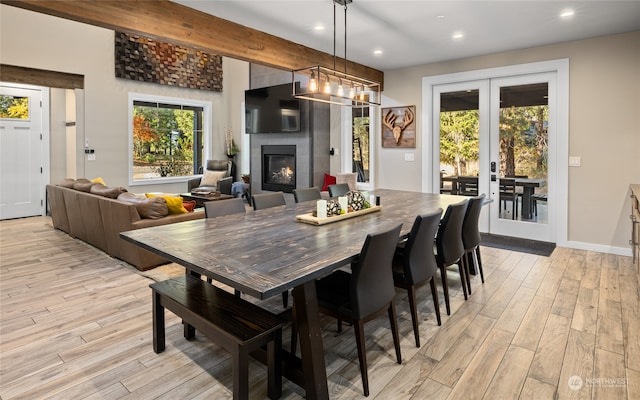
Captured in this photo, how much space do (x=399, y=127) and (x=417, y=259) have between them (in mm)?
4290

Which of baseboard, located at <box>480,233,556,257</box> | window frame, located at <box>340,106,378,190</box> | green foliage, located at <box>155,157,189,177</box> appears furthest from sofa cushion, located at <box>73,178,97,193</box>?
baseboard, located at <box>480,233,556,257</box>

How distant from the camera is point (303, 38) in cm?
457

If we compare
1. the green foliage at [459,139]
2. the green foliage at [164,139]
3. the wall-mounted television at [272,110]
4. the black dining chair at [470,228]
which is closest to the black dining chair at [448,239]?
the black dining chair at [470,228]

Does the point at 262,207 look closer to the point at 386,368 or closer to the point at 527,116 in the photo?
the point at 386,368

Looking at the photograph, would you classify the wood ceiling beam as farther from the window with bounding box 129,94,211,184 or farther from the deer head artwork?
the window with bounding box 129,94,211,184

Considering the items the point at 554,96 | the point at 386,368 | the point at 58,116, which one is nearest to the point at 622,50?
the point at 554,96

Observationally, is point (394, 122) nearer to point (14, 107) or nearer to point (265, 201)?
point (265, 201)

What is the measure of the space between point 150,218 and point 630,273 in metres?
5.15

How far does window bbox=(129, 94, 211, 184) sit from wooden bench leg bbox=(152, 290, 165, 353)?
6404mm

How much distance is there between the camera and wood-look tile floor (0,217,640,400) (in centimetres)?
202

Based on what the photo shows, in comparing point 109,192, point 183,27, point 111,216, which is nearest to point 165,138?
point 109,192

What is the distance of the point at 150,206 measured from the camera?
4.11 m

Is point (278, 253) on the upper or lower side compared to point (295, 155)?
lower

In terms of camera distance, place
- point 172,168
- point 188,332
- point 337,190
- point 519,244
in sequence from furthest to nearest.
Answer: point 172,168 < point 519,244 < point 337,190 < point 188,332
